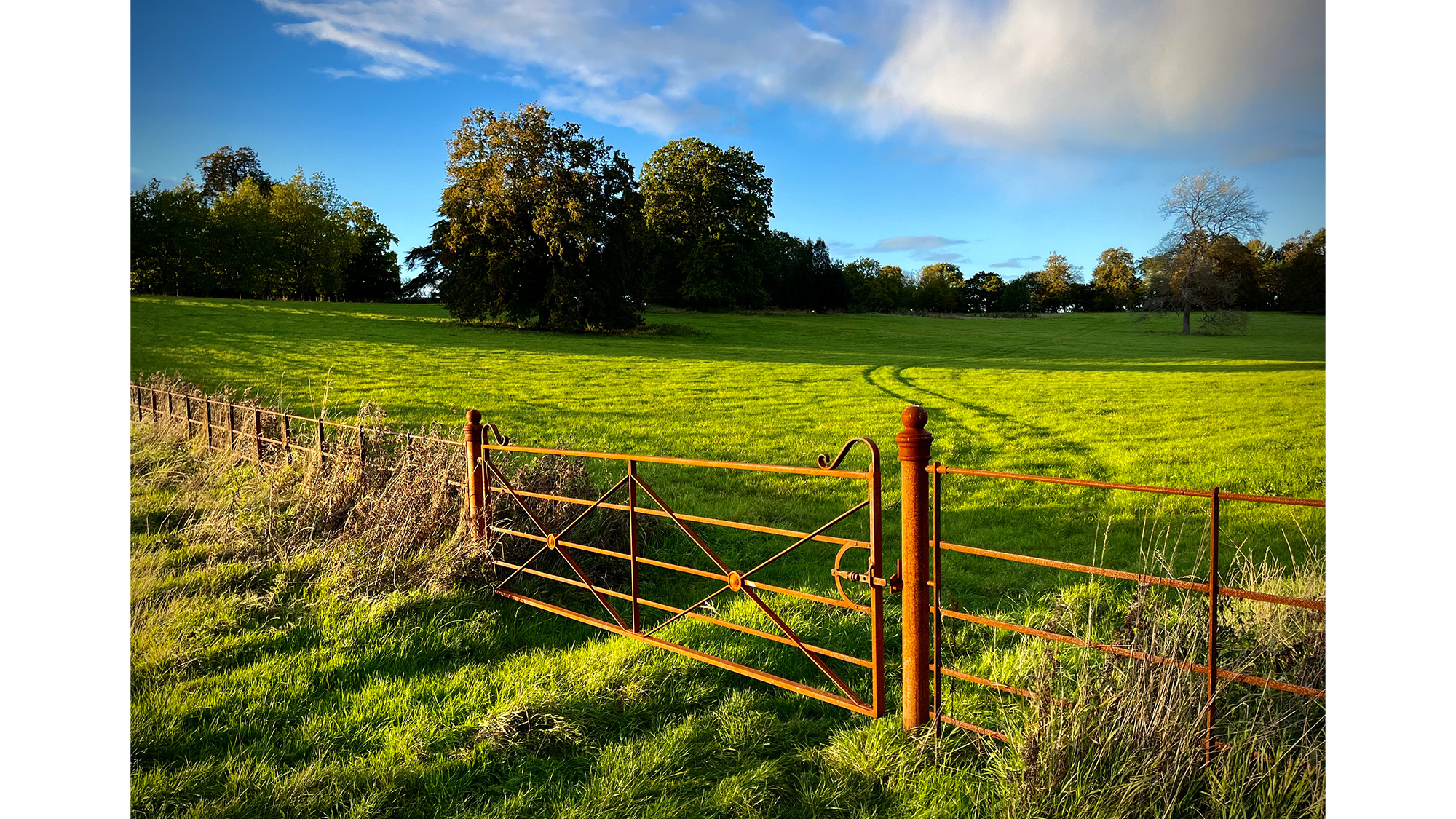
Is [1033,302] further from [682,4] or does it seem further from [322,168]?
[322,168]

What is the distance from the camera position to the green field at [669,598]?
1.81 metres

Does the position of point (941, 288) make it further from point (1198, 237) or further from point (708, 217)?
point (1198, 237)

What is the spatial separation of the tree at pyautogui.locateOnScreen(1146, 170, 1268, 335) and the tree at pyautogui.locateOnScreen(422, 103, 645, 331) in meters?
4.98

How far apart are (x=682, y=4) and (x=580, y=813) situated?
3.58 metres

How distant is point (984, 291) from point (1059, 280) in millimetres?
936

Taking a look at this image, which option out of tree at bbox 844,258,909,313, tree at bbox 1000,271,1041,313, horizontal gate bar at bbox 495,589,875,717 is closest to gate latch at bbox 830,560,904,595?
horizontal gate bar at bbox 495,589,875,717

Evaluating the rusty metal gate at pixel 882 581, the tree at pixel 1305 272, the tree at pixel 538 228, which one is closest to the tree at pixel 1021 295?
the tree at pixel 1305 272

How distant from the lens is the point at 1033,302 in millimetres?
3729

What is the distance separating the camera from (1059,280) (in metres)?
3.38

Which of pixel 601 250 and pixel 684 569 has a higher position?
pixel 601 250

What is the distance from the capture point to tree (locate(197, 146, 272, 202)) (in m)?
4.48

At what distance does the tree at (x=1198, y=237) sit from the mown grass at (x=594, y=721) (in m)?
1.06

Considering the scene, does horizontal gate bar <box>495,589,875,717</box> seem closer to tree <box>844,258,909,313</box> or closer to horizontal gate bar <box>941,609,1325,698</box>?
horizontal gate bar <box>941,609,1325,698</box>

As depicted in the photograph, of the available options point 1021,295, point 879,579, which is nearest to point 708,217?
point 1021,295
